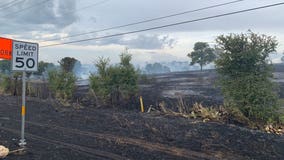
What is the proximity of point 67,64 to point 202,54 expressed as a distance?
37311 mm

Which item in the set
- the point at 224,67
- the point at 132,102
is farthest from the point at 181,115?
the point at 132,102

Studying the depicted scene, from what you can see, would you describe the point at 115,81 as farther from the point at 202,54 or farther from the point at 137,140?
the point at 202,54

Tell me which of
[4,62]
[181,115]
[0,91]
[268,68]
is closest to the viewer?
[268,68]

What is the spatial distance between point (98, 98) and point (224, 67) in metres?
11.6

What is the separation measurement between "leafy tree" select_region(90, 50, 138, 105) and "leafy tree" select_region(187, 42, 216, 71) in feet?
124

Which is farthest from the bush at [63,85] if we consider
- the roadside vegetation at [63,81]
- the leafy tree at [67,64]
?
the leafy tree at [67,64]

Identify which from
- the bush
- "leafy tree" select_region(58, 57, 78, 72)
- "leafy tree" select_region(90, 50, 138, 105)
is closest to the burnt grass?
"leafy tree" select_region(90, 50, 138, 105)

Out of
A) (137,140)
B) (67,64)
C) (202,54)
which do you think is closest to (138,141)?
(137,140)

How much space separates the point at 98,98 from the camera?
882 inches

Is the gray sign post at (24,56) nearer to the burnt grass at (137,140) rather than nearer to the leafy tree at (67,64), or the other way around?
the burnt grass at (137,140)

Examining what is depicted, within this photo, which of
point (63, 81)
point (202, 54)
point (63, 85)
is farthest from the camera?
point (202, 54)

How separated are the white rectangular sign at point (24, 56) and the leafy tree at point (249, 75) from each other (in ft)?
33.3

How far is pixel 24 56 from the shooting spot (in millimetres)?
8195

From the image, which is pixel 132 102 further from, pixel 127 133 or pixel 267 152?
pixel 267 152
